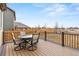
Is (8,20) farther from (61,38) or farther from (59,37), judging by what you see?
(61,38)

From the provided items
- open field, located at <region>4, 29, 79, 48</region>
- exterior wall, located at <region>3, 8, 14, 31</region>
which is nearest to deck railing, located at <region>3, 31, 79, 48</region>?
open field, located at <region>4, 29, 79, 48</region>

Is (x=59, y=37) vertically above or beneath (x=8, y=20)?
beneath

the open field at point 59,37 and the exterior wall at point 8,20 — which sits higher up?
the exterior wall at point 8,20

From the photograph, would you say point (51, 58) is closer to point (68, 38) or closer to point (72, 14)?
point (68, 38)

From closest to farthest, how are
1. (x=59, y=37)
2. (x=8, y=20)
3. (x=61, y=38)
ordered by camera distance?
(x=61, y=38), (x=59, y=37), (x=8, y=20)

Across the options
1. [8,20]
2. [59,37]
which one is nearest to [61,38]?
[59,37]

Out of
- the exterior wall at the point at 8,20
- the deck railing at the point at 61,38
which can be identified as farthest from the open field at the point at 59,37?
the exterior wall at the point at 8,20

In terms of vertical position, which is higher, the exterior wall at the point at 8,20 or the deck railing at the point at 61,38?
the exterior wall at the point at 8,20

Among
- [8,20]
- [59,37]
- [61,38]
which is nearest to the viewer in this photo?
[61,38]

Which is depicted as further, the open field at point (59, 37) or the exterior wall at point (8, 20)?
the exterior wall at point (8, 20)

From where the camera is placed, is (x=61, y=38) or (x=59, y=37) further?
(x=59, y=37)

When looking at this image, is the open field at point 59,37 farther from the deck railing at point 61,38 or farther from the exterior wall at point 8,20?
the exterior wall at point 8,20

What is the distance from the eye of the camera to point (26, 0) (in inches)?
174

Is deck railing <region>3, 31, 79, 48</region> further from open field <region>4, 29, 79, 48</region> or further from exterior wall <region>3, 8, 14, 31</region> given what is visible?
exterior wall <region>3, 8, 14, 31</region>
